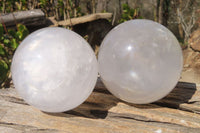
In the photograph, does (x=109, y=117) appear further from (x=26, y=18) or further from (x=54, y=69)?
(x=26, y=18)

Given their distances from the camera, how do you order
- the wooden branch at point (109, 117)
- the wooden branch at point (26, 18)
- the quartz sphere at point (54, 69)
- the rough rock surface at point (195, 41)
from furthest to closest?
the wooden branch at point (26, 18) < the rough rock surface at point (195, 41) < the wooden branch at point (109, 117) < the quartz sphere at point (54, 69)

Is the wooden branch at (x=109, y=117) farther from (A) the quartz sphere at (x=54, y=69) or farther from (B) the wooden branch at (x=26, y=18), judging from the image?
(B) the wooden branch at (x=26, y=18)

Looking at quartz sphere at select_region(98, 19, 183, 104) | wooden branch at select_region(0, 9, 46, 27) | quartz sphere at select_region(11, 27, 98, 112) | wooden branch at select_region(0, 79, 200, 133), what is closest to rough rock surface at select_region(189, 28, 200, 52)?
wooden branch at select_region(0, 79, 200, 133)

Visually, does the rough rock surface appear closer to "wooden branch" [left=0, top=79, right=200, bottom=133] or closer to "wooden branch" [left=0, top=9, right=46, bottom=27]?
"wooden branch" [left=0, top=79, right=200, bottom=133]

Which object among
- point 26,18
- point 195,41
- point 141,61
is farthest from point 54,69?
point 195,41

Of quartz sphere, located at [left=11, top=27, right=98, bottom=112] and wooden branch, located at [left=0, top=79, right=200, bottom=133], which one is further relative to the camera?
wooden branch, located at [left=0, top=79, right=200, bottom=133]

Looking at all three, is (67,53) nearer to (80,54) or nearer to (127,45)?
(80,54)

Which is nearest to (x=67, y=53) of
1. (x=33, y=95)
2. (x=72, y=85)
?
(x=72, y=85)

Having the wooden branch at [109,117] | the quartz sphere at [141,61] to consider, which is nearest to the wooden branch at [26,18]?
the wooden branch at [109,117]
